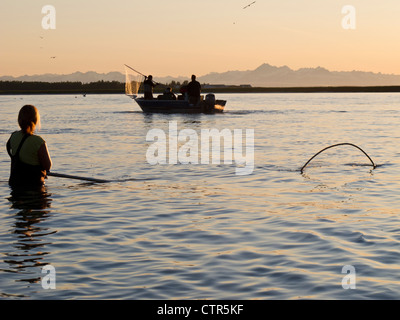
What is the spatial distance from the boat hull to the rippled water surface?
30265 millimetres

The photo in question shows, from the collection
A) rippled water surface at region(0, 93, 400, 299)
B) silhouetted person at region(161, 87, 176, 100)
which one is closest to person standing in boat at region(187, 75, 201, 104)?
silhouetted person at region(161, 87, 176, 100)

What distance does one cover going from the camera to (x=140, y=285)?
26.2 feet

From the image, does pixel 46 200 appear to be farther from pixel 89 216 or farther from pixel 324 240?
pixel 324 240

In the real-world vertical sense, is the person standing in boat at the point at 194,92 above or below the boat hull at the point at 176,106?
above

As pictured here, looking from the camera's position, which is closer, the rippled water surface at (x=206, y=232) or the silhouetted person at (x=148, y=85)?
the rippled water surface at (x=206, y=232)

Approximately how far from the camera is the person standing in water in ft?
40.8

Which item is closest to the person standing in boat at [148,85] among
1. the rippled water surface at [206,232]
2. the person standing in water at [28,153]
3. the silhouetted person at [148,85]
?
the silhouetted person at [148,85]

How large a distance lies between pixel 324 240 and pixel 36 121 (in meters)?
5.74

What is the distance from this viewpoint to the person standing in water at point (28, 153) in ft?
40.8

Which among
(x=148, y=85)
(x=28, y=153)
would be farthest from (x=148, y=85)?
(x=28, y=153)

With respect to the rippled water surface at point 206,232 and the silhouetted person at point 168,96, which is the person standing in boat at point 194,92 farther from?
the rippled water surface at point 206,232

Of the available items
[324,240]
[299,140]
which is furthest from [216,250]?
[299,140]

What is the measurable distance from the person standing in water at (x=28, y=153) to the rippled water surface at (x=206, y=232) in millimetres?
619

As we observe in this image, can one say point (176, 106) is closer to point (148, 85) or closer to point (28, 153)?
point (148, 85)
